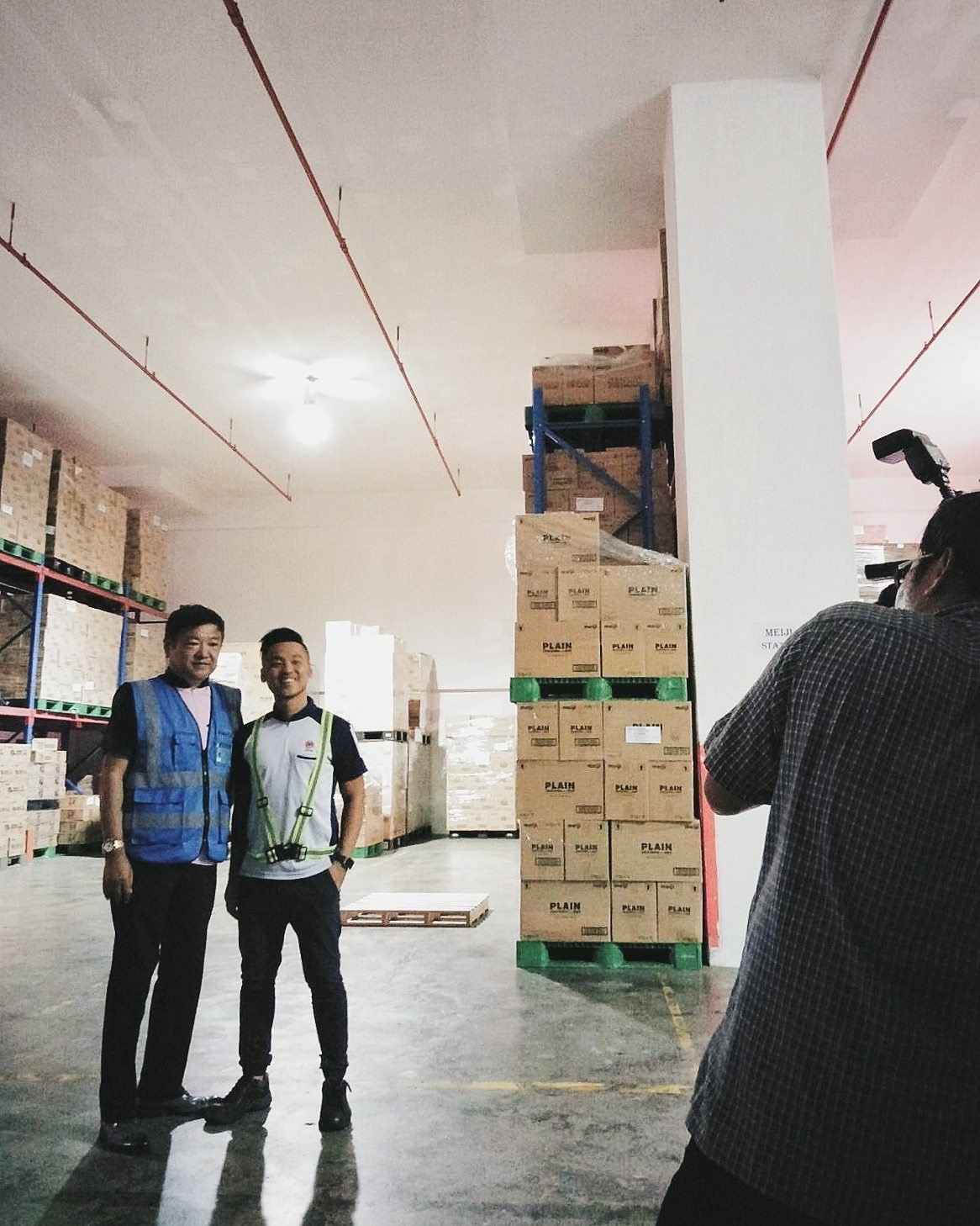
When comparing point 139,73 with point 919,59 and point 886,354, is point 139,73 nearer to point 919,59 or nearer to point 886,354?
point 919,59

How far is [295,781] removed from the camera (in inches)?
121

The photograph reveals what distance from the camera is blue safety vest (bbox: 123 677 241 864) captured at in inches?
112

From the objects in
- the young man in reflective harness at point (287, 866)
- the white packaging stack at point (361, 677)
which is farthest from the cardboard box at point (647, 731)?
the white packaging stack at point (361, 677)

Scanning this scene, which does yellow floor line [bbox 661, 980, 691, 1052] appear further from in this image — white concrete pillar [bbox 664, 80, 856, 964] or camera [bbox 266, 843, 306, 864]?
camera [bbox 266, 843, 306, 864]

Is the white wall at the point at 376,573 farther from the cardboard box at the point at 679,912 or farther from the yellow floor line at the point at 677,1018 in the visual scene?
the yellow floor line at the point at 677,1018

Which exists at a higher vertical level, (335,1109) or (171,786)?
(171,786)

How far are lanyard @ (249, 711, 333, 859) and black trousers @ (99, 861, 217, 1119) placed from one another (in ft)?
0.83

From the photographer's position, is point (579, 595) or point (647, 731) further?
point (579, 595)

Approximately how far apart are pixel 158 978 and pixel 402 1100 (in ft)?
3.11

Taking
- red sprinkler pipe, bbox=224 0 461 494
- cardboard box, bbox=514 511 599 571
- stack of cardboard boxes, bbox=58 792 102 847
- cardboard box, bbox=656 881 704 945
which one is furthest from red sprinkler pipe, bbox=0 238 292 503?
cardboard box, bbox=656 881 704 945

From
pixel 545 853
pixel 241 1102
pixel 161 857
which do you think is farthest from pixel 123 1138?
pixel 545 853

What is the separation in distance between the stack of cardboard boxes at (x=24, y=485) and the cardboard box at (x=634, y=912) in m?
8.87

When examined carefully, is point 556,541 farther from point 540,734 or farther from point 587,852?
point 587,852

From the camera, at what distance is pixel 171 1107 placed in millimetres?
2891
